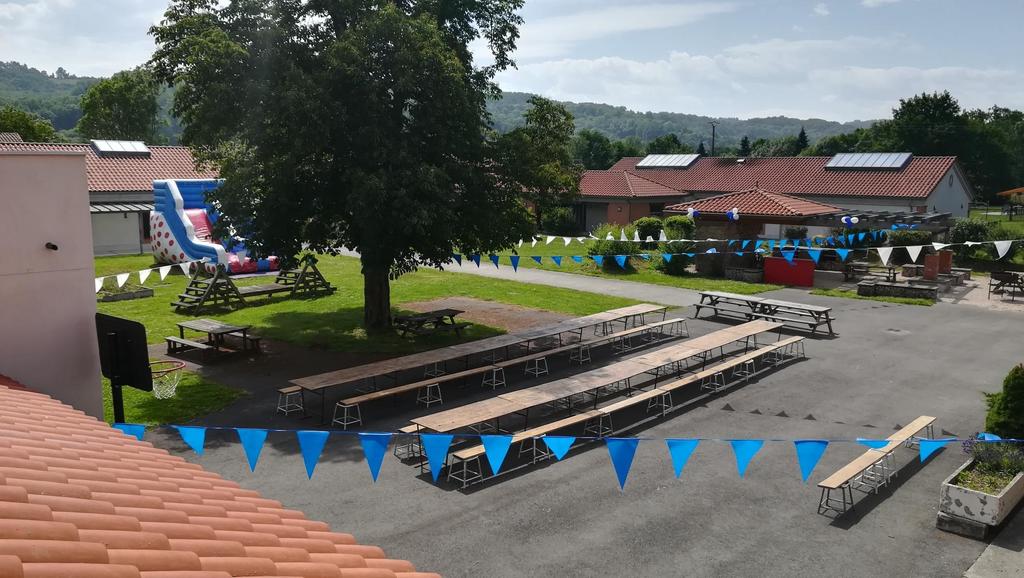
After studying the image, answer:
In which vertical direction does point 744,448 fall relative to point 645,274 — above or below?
below

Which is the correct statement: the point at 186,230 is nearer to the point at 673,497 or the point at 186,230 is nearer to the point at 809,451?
the point at 673,497

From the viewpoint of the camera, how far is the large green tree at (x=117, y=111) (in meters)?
62.0

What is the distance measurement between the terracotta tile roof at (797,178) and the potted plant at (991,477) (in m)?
30.5

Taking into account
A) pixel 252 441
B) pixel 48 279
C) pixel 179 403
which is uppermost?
pixel 48 279

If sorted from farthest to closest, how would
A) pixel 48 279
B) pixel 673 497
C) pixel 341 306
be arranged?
1. pixel 341 306
2. pixel 673 497
3. pixel 48 279

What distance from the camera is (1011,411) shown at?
377 inches

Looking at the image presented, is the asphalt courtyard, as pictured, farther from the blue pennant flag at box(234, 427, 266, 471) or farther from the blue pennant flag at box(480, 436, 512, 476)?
the blue pennant flag at box(234, 427, 266, 471)

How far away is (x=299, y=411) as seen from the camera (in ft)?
41.6

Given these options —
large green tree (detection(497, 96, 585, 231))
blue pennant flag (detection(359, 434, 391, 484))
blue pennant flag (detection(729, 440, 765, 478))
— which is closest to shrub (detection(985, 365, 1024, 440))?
blue pennant flag (detection(729, 440, 765, 478))

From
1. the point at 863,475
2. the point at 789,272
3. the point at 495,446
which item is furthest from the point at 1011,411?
the point at 789,272

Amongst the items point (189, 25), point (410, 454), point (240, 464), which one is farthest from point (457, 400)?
point (189, 25)

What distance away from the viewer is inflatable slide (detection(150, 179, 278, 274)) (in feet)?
85.8

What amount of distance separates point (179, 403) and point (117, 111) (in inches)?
2380

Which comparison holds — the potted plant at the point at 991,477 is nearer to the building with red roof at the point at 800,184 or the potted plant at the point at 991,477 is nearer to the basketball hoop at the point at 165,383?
the basketball hoop at the point at 165,383
